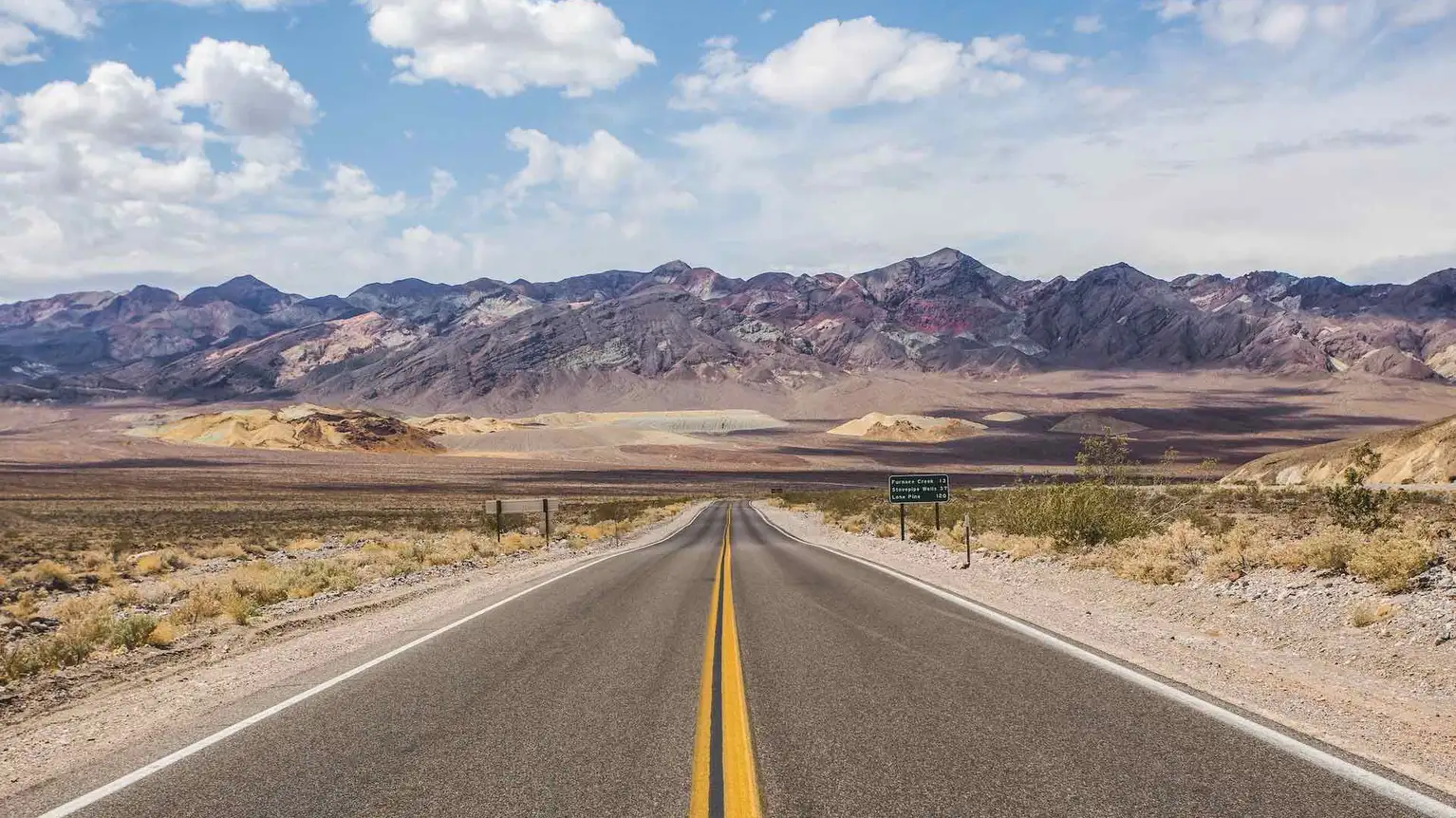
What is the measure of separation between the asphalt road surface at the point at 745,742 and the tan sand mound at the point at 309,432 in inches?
6197

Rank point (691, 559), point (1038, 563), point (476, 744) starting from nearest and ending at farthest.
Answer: point (476, 744) → point (1038, 563) → point (691, 559)

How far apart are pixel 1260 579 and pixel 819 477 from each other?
115m

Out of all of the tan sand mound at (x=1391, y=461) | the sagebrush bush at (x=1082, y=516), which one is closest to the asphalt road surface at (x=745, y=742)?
the sagebrush bush at (x=1082, y=516)

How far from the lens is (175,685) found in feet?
33.8

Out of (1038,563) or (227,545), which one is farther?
(227,545)

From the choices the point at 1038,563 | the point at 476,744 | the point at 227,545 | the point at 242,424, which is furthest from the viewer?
the point at 242,424

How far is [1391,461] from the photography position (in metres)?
63.4

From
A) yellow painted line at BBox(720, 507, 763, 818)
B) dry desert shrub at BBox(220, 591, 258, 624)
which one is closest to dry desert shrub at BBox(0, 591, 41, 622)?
dry desert shrub at BBox(220, 591, 258, 624)

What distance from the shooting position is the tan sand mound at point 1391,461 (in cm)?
5756

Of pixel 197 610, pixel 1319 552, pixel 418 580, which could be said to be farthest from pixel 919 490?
pixel 197 610

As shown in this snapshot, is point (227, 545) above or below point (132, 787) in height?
below

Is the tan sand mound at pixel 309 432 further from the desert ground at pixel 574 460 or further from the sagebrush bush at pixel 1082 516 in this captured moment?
the sagebrush bush at pixel 1082 516

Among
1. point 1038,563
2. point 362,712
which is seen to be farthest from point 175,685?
point 1038,563

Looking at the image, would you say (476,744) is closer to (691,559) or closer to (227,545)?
(691,559)
